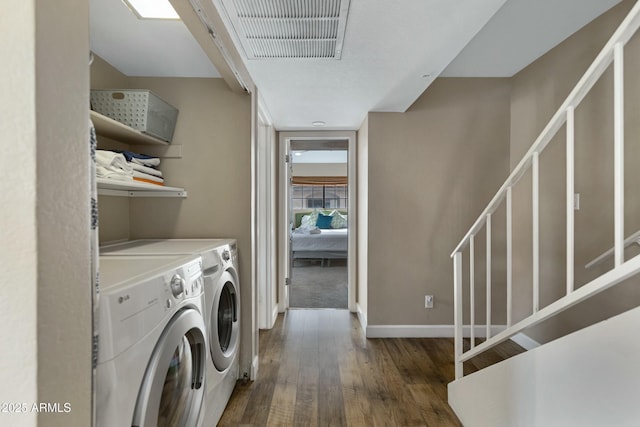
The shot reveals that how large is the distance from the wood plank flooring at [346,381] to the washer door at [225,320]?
354 millimetres

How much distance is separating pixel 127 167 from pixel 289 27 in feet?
3.62

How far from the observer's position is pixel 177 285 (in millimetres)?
1112

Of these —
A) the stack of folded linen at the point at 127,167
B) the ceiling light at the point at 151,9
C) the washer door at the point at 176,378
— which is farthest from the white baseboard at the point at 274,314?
the ceiling light at the point at 151,9

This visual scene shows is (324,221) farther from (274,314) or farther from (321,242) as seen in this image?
(274,314)

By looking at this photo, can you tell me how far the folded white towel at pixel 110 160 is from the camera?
4.94 ft

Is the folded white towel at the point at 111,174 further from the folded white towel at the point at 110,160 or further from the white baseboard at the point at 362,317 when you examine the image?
the white baseboard at the point at 362,317

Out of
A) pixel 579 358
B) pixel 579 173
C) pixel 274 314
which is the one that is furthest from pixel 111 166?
pixel 579 173

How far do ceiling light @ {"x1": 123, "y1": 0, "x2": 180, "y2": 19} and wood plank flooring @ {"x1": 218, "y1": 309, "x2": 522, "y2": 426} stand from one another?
6.90 feet

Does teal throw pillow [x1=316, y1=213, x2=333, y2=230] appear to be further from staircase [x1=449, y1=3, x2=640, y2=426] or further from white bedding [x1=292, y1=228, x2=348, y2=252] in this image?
staircase [x1=449, y1=3, x2=640, y2=426]

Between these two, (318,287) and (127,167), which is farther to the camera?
(318,287)

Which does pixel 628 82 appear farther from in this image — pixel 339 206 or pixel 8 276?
pixel 339 206

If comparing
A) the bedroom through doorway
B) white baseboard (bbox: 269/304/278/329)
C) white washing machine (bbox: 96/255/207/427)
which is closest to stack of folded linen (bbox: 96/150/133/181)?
white washing machine (bbox: 96/255/207/427)

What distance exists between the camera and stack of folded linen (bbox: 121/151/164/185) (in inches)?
71.1

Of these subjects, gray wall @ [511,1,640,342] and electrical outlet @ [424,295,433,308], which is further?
electrical outlet @ [424,295,433,308]
